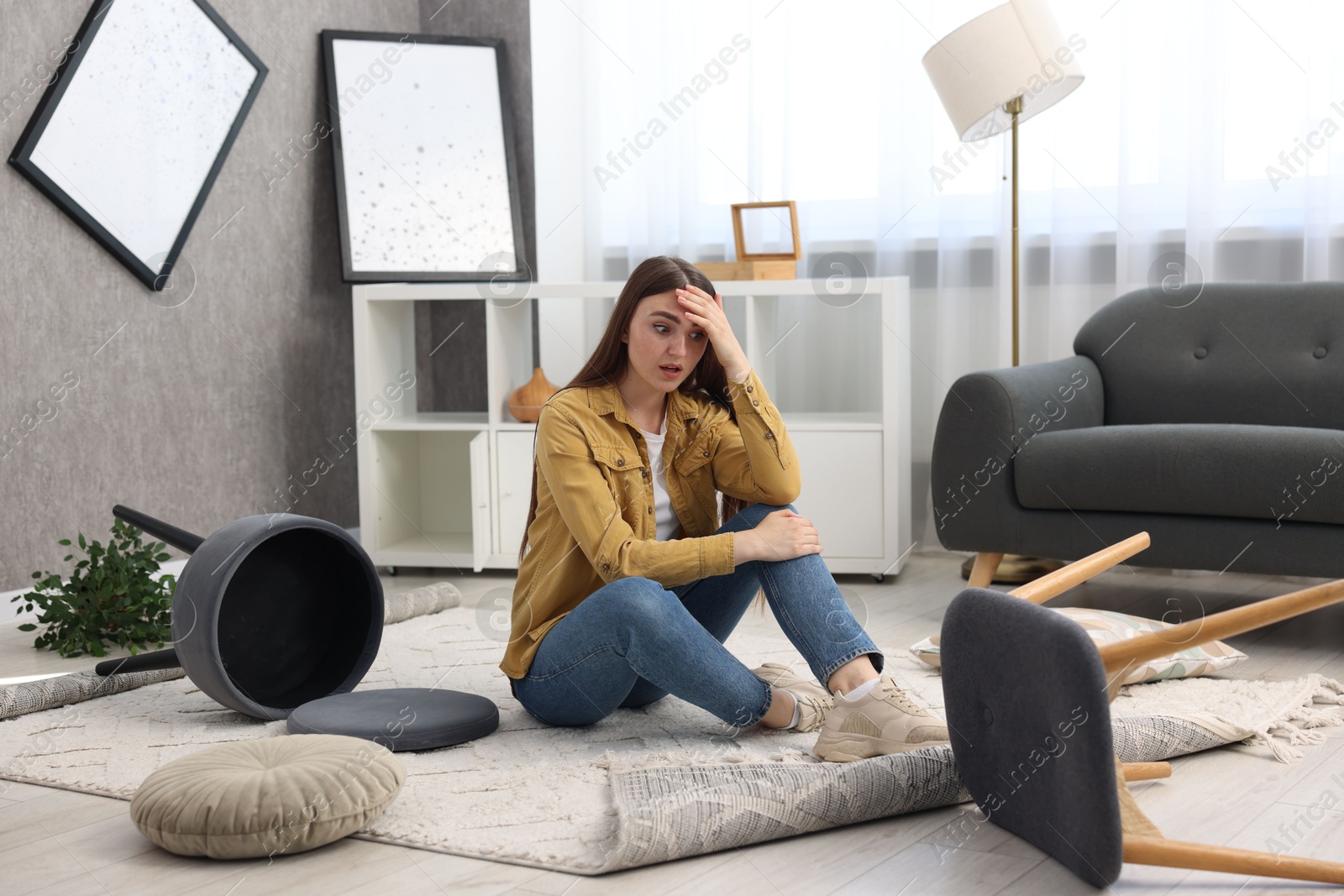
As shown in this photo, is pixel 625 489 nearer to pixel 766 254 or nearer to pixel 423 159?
pixel 766 254

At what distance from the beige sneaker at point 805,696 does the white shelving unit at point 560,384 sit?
1.25 m

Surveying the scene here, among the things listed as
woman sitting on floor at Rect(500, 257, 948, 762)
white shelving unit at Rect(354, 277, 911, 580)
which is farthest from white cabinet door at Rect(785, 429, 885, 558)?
woman sitting on floor at Rect(500, 257, 948, 762)

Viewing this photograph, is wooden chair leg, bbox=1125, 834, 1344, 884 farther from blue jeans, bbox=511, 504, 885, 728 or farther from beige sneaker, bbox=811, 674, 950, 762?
blue jeans, bbox=511, 504, 885, 728

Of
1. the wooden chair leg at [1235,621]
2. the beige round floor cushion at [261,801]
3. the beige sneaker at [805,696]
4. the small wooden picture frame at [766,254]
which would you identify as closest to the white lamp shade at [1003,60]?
the small wooden picture frame at [766,254]

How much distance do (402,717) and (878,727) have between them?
Result: 71 cm

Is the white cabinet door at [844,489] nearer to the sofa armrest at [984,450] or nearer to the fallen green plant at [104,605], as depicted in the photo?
the sofa armrest at [984,450]

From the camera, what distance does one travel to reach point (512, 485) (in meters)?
3.48

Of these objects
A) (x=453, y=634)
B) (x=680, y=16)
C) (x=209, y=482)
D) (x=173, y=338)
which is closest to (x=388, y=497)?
(x=209, y=482)

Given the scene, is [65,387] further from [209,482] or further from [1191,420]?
Answer: [1191,420]

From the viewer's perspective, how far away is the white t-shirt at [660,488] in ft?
6.42

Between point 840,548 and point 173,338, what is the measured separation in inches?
71.8

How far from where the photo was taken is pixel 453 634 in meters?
2.74

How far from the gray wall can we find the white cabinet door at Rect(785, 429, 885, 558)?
53.1 inches

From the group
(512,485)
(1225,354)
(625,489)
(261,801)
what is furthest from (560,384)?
(261,801)
